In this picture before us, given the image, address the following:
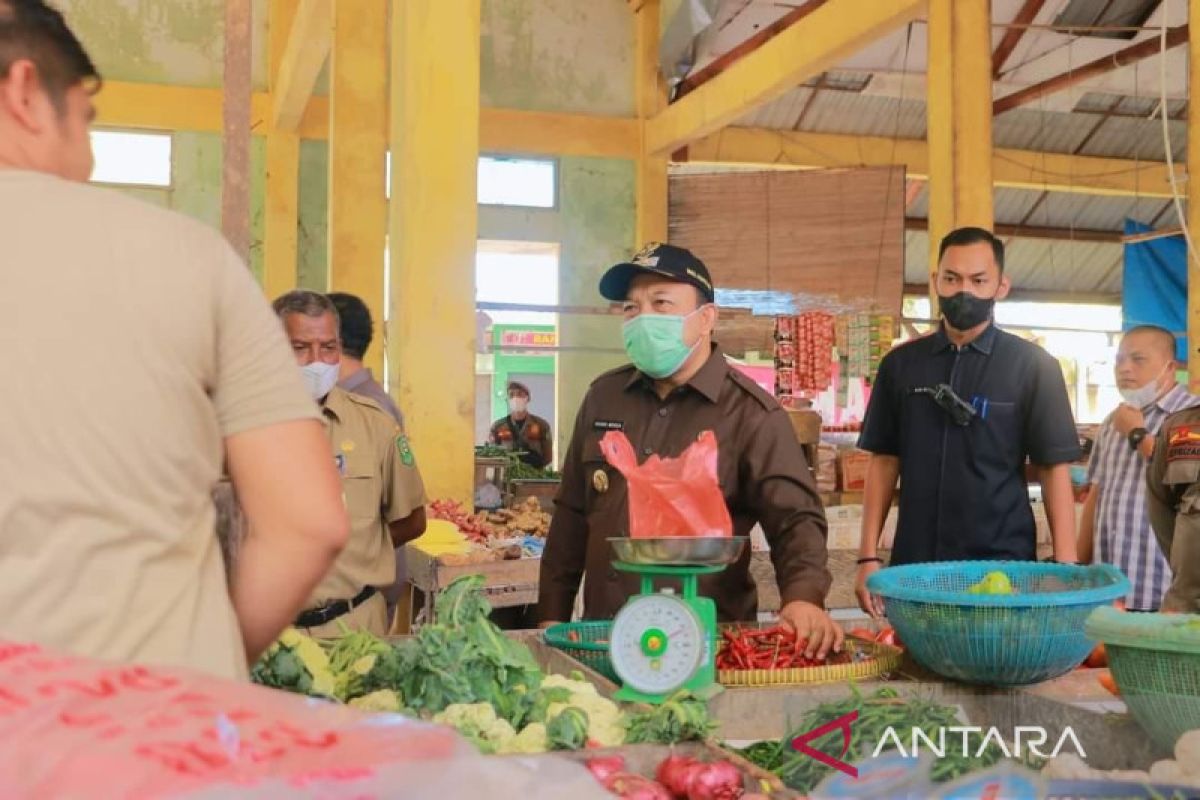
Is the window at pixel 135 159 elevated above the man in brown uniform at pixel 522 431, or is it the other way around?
the window at pixel 135 159

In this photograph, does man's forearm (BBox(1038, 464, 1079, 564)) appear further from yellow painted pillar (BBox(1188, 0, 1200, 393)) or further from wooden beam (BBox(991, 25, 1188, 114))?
wooden beam (BBox(991, 25, 1188, 114))

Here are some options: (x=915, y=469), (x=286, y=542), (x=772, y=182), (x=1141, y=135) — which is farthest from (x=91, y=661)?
(x=1141, y=135)

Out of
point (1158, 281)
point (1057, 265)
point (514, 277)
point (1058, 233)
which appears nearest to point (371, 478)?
point (514, 277)

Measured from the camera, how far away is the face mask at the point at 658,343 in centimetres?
329

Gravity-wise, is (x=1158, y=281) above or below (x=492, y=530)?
above

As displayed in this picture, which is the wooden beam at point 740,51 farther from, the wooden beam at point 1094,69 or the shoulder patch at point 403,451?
the shoulder patch at point 403,451

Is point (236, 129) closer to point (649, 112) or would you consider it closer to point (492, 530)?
point (492, 530)

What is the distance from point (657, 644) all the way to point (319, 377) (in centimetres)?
188

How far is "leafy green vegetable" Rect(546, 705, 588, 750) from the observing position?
89.9 inches

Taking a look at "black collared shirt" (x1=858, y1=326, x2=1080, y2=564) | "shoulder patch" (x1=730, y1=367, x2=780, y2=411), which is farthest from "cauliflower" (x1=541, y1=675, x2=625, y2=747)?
"black collared shirt" (x1=858, y1=326, x2=1080, y2=564)

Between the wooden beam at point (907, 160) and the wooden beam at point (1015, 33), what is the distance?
1042 mm

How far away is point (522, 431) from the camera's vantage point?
12.5 meters

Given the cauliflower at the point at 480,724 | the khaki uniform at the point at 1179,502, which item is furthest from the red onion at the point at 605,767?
the khaki uniform at the point at 1179,502

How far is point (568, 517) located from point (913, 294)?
52.4ft
